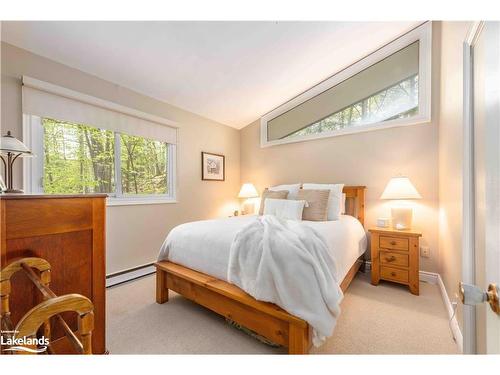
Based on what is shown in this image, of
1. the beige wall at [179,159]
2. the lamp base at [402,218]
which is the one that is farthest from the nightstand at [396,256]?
the beige wall at [179,159]

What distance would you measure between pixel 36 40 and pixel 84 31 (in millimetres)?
440

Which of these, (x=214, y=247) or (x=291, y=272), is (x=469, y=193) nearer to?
(x=291, y=272)

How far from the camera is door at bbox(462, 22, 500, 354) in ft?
1.67

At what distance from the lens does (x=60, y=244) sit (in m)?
1.03

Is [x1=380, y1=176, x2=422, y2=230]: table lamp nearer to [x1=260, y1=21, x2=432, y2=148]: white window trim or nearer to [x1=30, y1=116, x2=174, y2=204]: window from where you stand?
[x1=260, y1=21, x2=432, y2=148]: white window trim

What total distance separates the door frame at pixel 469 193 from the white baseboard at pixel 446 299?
31cm

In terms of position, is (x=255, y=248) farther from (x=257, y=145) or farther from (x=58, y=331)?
(x=257, y=145)

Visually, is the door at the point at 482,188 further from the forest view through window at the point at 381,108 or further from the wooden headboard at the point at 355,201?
the forest view through window at the point at 381,108

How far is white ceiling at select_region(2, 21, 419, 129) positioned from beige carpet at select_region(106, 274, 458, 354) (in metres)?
2.36

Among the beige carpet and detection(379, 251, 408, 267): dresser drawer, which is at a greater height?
detection(379, 251, 408, 267): dresser drawer

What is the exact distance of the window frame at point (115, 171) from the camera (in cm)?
193

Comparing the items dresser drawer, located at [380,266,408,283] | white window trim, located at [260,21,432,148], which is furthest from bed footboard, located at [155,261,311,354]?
white window trim, located at [260,21,432,148]

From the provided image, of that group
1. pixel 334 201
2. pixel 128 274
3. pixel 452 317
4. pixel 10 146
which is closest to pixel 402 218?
pixel 334 201
